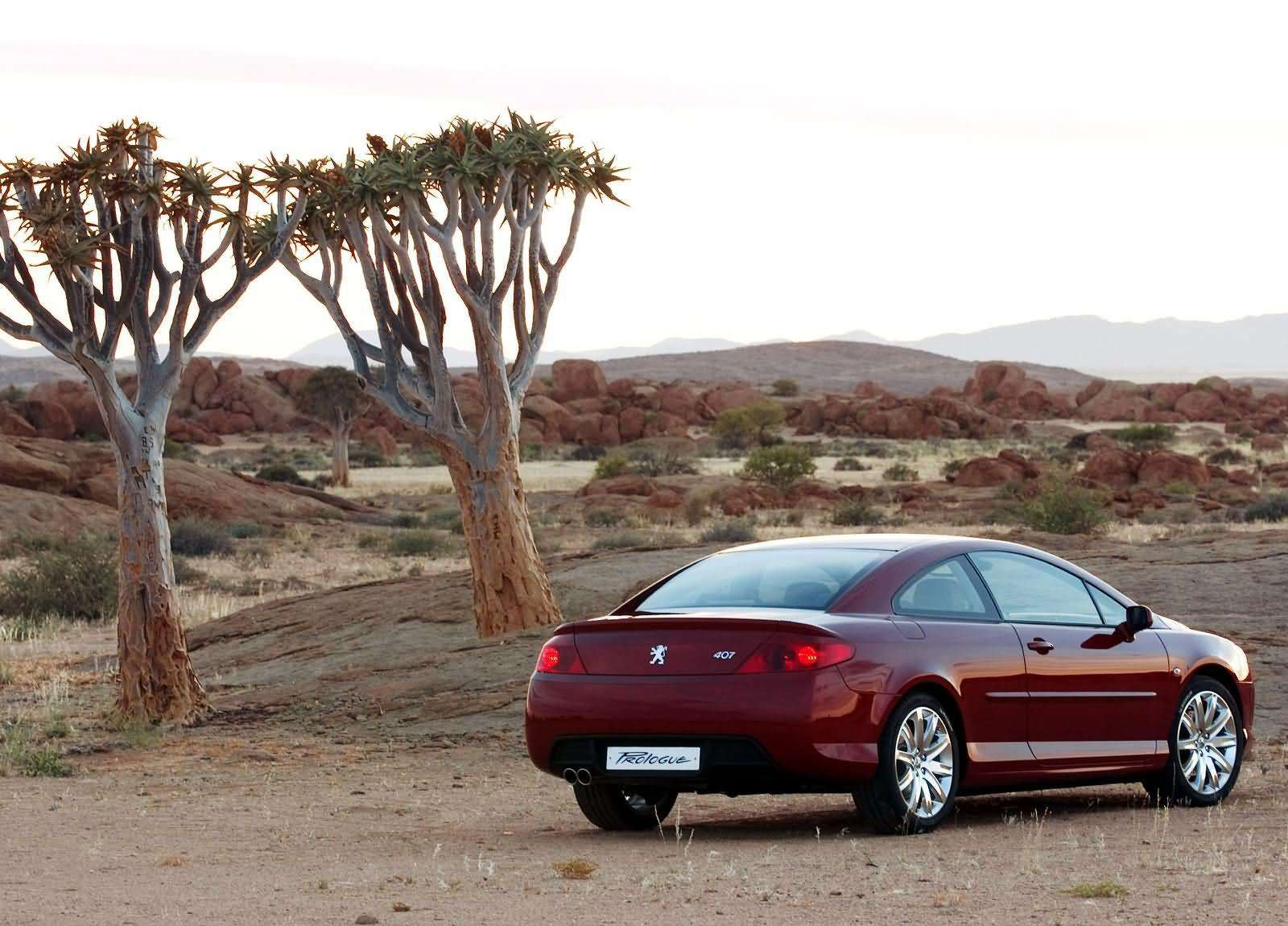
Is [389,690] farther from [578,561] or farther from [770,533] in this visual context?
[770,533]

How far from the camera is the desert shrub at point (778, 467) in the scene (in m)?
48.8

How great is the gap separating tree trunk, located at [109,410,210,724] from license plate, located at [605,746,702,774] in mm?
6627

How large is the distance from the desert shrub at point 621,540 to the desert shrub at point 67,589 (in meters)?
8.84

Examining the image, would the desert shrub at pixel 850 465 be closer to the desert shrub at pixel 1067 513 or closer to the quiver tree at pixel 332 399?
the quiver tree at pixel 332 399

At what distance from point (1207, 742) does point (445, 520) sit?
31.2 metres

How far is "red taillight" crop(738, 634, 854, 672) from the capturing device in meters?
7.93

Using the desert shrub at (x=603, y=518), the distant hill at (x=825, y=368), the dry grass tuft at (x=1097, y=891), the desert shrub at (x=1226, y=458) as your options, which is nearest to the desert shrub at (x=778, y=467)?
the desert shrub at (x=603, y=518)

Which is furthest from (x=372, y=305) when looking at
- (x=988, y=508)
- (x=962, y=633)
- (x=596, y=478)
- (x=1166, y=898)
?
(x=596, y=478)

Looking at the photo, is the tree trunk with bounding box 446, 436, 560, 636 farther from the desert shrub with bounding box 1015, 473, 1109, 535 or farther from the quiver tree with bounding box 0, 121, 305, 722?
the desert shrub with bounding box 1015, 473, 1109, 535

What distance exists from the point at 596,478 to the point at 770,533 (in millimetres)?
19775

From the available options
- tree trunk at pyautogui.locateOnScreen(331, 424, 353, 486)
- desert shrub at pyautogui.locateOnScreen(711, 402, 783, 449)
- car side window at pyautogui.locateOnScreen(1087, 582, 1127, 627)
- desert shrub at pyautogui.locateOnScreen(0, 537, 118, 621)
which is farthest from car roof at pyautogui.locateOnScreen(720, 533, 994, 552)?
desert shrub at pyautogui.locateOnScreen(711, 402, 783, 449)

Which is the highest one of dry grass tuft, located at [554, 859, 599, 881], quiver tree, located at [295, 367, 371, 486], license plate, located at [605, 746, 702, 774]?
quiver tree, located at [295, 367, 371, 486]

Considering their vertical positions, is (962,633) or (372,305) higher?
(372,305)

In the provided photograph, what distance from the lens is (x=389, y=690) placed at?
1479 centimetres
